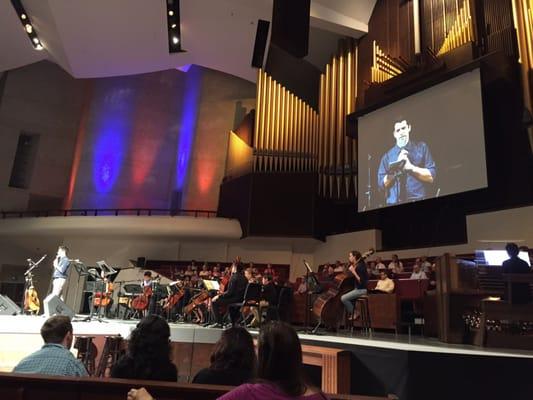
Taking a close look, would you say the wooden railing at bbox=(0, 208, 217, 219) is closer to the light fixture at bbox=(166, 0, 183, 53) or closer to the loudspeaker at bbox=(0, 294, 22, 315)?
the light fixture at bbox=(166, 0, 183, 53)

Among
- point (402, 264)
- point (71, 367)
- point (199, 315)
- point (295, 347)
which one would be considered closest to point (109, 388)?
point (71, 367)

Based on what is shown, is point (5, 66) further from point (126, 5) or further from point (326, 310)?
point (326, 310)

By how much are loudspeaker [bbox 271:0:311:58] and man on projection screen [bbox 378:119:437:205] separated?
2.89m

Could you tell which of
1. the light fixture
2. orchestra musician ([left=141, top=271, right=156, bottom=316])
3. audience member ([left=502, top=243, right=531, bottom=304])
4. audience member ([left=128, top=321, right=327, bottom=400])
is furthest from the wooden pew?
the light fixture

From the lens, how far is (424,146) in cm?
912

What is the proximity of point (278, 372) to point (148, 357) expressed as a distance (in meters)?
1.27

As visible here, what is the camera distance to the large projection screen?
8.26 metres

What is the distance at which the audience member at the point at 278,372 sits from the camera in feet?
5.54

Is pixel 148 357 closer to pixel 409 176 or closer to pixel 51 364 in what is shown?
pixel 51 364

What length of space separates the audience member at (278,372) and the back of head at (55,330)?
1718mm

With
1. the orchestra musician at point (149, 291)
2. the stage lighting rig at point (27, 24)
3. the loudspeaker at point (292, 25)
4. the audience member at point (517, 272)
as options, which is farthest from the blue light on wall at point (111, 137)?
the audience member at point (517, 272)

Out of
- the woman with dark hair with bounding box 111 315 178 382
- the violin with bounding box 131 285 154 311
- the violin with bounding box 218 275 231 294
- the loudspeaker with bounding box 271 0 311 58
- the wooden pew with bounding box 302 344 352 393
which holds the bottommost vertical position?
the wooden pew with bounding box 302 344 352 393

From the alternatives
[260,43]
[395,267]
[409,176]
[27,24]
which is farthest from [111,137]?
[395,267]

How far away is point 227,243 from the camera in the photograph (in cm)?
1516
